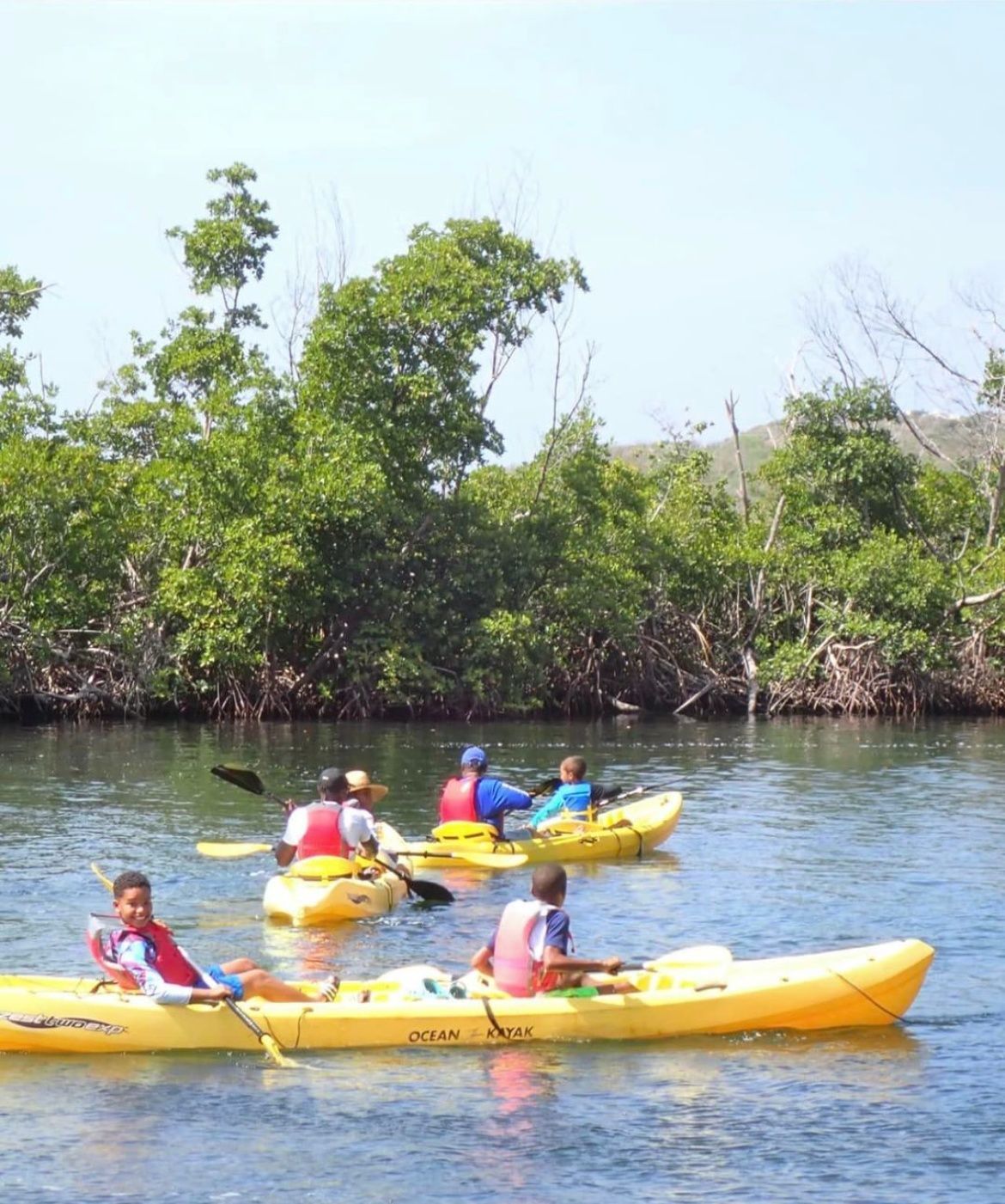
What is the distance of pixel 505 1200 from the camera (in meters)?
9.05

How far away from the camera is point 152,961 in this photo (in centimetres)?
1133

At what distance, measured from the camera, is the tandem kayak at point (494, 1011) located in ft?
37.1

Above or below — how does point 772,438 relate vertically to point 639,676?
above

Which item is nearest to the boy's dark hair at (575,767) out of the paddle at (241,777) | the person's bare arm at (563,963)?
the paddle at (241,777)

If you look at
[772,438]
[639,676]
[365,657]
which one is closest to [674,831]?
[365,657]

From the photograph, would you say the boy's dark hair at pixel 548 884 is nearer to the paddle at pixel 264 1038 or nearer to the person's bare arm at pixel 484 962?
the person's bare arm at pixel 484 962

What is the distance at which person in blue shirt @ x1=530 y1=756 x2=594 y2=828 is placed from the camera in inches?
779

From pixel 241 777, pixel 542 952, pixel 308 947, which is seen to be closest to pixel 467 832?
pixel 241 777

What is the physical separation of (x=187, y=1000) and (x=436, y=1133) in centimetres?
209

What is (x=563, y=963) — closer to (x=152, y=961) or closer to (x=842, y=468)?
(x=152, y=961)

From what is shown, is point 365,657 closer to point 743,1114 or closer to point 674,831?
point 674,831

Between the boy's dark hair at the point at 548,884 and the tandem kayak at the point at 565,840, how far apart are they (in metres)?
5.92

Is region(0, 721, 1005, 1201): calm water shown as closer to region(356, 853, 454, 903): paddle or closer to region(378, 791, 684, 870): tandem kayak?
region(356, 853, 454, 903): paddle

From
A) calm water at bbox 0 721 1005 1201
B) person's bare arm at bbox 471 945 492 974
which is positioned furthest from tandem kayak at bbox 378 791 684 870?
person's bare arm at bbox 471 945 492 974
